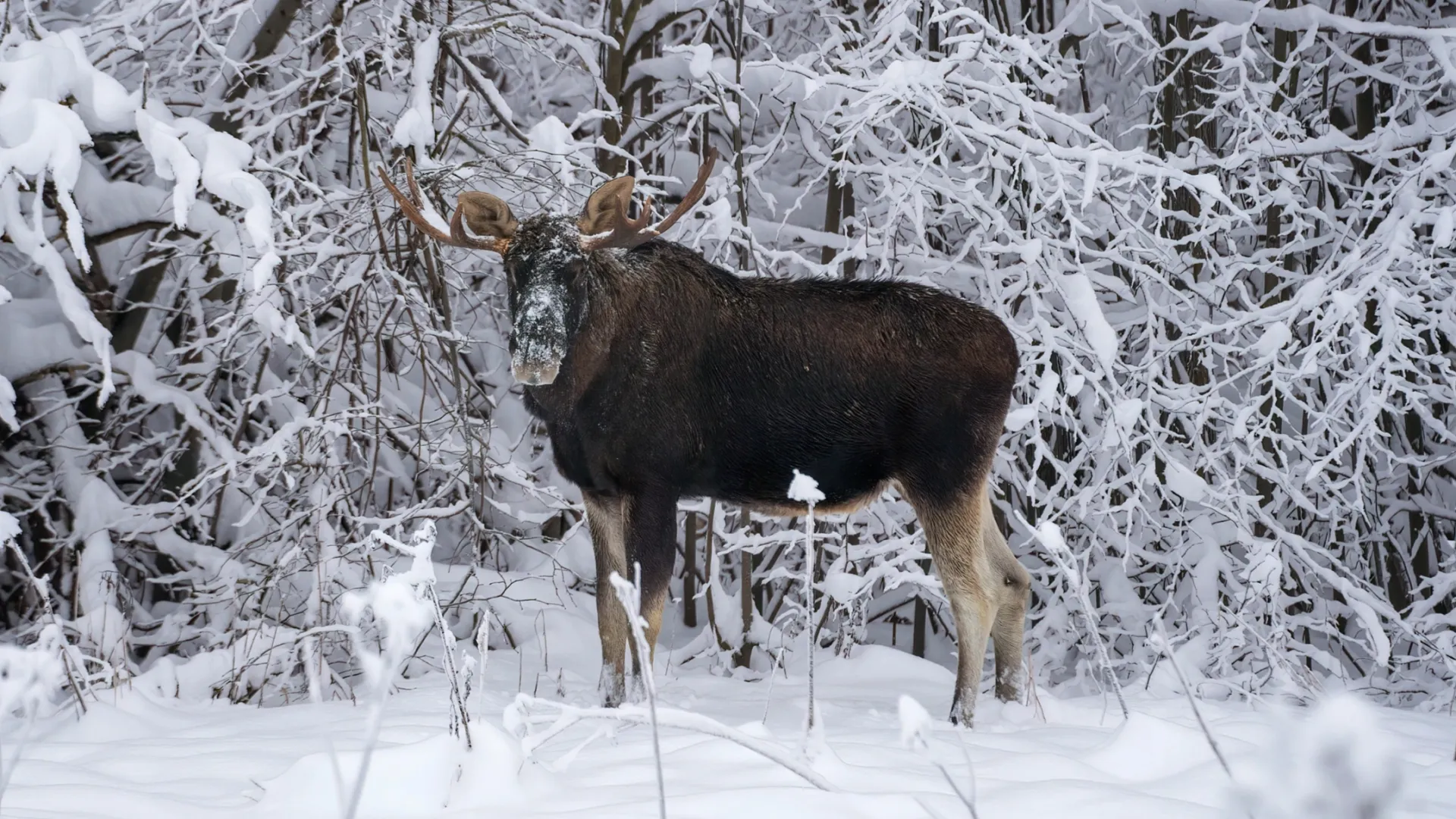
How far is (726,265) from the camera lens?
6.83m

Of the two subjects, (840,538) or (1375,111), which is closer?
(840,538)

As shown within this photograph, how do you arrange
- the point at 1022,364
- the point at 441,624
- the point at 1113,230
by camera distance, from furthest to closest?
the point at 1113,230, the point at 1022,364, the point at 441,624

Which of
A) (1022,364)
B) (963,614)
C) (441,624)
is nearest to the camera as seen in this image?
(441,624)

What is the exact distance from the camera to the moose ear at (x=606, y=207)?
4.61 m

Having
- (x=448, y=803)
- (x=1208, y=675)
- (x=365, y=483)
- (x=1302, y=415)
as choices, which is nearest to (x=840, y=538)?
(x=1208, y=675)

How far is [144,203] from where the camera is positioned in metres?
6.52

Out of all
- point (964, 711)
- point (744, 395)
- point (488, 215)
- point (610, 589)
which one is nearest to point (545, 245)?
point (488, 215)

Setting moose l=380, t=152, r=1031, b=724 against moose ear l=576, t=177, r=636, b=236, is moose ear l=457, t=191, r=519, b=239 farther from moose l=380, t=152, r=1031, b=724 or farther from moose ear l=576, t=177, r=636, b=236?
Answer: moose ear l=576, t=177, r=636, b=236

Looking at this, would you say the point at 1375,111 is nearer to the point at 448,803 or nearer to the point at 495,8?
the point at 495,8

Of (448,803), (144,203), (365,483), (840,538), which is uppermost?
(144,203)

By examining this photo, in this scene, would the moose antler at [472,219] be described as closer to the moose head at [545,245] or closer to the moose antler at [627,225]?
the moose head at [545,245]

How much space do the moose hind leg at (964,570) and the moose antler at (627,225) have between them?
144 centimetres

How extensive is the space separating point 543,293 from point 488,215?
1.77ft

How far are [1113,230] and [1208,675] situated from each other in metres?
2.41
